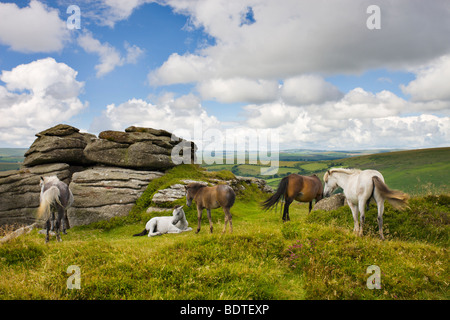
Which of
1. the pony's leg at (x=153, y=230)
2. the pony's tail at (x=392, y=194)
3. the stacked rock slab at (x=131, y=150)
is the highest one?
the stacked rock slab at (x=131, y=150)

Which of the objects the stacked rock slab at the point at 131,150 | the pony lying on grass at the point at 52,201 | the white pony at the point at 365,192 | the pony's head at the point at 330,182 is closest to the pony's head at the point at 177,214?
the pony lying on grass at the point at 52,201

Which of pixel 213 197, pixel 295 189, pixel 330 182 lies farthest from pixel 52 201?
pixel 330 182

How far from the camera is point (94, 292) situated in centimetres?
682

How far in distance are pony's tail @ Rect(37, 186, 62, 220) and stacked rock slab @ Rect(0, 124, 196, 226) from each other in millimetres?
6687

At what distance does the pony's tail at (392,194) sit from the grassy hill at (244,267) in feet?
6.02

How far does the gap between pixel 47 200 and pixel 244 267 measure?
12.3 m

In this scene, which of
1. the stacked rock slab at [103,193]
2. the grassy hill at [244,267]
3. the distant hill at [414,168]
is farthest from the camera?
the distant hill at [414,168]

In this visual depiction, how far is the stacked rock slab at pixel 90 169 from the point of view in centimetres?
2127

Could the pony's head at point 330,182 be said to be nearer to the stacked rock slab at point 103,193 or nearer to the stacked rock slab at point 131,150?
the stacked rock slab at point 103,193

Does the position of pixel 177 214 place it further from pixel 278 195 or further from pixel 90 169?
pixel 90 169

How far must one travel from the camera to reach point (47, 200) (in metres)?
13.9
